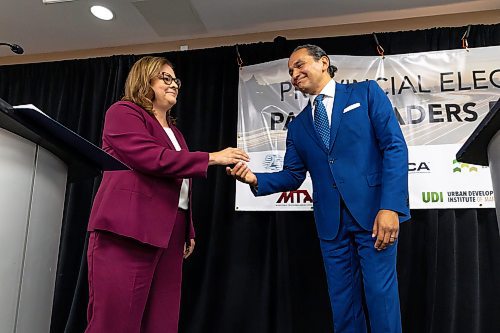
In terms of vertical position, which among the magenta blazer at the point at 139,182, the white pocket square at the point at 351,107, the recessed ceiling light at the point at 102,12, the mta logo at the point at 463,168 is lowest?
the magenta blazer at the point at 139,182

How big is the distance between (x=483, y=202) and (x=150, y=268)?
67.7 inches

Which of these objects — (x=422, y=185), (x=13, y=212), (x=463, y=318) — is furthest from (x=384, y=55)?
(x=13, y=212)

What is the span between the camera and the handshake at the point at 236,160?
5.27 ft

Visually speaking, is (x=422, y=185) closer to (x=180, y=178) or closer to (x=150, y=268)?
(x=180, y=178)

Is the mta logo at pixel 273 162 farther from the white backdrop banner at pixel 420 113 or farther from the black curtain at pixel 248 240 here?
the black curtain at pixel 248 240

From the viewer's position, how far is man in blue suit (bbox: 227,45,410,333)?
149 centimetres

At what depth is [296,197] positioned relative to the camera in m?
2.45

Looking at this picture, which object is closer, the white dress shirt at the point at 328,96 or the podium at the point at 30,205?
the podium at the point at 30,205

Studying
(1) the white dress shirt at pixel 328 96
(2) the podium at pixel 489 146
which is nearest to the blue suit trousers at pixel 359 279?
(1) the white dress shirt at pixel 328 96

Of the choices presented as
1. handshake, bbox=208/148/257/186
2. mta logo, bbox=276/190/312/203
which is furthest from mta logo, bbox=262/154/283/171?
handshake, bbox=208/148/257/186

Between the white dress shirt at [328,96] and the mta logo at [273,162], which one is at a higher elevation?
the white dress shirt at [328,96]

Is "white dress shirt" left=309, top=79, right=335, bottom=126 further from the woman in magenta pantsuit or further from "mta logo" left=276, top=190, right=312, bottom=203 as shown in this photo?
"mta logo" left=276, top=190, right=312, bottom=203

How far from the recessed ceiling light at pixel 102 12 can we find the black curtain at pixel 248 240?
0.32m

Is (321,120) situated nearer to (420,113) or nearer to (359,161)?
(359,161)
